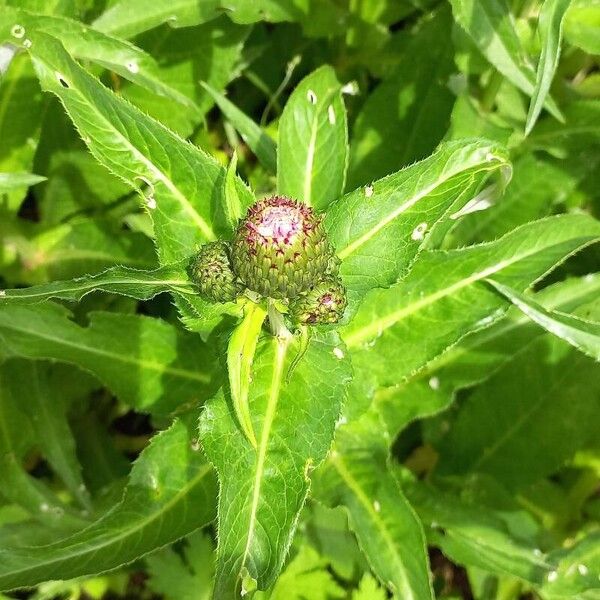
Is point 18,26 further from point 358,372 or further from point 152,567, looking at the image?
point 152,567

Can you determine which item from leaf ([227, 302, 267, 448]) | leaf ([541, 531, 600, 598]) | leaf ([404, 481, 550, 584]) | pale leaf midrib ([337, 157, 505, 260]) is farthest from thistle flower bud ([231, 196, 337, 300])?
leaf ([541, 531, 600, 598])

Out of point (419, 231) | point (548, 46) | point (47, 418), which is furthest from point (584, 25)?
point (47, 418)

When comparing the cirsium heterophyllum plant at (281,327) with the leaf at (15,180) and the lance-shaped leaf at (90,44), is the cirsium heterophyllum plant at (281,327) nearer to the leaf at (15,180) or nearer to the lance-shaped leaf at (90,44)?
the lance-shaped leaf at (90,44)

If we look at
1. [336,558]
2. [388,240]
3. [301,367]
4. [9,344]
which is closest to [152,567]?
[336,558]

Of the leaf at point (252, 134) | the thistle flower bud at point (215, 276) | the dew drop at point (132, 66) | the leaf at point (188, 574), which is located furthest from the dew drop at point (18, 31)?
the leaf at point (188, 574)

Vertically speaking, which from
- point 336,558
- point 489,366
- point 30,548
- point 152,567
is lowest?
point 336,558

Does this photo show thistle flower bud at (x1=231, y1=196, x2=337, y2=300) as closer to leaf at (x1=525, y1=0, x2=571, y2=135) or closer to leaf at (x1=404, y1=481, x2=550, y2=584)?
leaf at (x1=525, y1=0, x2=571, y2=135)
